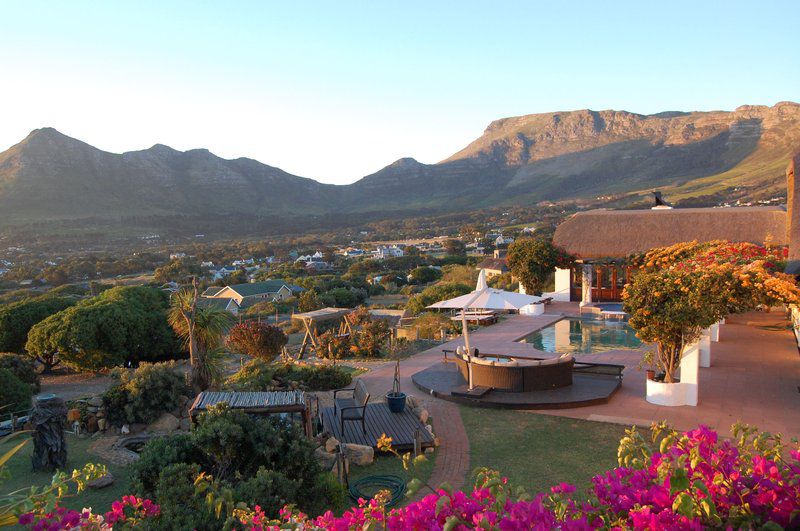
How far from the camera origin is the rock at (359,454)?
266 inches

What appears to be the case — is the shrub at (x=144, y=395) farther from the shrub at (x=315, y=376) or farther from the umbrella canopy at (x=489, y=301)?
the umbrella canopy at (x=489, y=301)

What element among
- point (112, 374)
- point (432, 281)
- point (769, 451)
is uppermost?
point (769, 451)

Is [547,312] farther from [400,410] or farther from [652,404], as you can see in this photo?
[400,410]

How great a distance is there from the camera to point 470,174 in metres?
141

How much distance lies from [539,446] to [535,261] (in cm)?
1388

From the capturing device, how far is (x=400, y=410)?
8508mm

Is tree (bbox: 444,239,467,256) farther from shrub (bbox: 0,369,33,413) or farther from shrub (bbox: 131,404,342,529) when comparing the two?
shrub (bbox: 131,404,342,529)

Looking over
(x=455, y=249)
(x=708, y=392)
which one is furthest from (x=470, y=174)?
(x=708, y=392)

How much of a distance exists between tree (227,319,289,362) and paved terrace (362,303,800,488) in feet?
10.4

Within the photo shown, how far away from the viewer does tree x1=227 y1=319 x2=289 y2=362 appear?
14156 mm

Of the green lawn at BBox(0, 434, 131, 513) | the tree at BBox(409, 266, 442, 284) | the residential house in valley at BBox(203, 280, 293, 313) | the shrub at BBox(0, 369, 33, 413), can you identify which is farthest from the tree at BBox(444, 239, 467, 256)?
the green lawn at BBox(0, 434, 131, 513)

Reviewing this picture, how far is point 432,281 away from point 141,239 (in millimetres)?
49184

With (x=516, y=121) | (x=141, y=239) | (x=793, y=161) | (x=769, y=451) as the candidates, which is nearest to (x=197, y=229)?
(x=141, y=239)

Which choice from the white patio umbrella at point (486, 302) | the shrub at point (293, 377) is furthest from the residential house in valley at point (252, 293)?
the white patio umbrella at point (486, 302)
